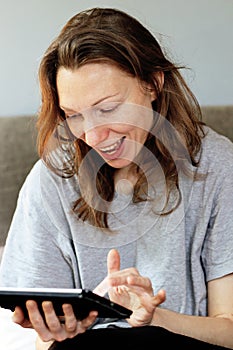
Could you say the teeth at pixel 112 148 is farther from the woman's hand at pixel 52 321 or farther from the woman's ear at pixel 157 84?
the woman's hand at pixel 52 321

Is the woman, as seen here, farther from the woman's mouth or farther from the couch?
the couch

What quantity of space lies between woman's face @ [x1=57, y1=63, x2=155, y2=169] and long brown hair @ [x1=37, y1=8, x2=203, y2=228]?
0.02 metres

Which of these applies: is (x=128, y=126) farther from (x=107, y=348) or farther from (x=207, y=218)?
(x=107, y=348)

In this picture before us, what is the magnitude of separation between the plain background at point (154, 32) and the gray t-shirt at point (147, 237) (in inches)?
22.0

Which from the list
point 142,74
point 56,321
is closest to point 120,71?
point 142,74

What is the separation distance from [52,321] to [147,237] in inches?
13.0

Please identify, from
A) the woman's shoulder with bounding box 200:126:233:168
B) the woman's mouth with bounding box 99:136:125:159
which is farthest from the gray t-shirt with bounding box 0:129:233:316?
the woman's mouth with bounding box 99:136:125:159

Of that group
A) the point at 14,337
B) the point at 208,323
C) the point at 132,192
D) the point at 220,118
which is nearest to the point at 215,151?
the point at 132,192

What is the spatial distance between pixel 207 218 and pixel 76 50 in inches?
14.9

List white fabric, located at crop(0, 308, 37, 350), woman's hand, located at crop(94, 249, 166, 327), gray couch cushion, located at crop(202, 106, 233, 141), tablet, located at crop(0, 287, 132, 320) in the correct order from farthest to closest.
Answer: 1. gray couch cushion, located at crop(202, 106, 233, 141)
2. white fabric, located at crop(0, 308, 37, 350)
3. woman's hand, located at crop(94, 249, 166, 327)
4. tablet, located at crop(0, 287, 132, 320)

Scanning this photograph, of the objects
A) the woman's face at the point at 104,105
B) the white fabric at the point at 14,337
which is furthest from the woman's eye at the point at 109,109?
the white fabric at the point at 14,337

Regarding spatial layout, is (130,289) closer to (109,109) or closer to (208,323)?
(208,323)

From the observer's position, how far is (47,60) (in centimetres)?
143

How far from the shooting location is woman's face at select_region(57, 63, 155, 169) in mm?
1364
